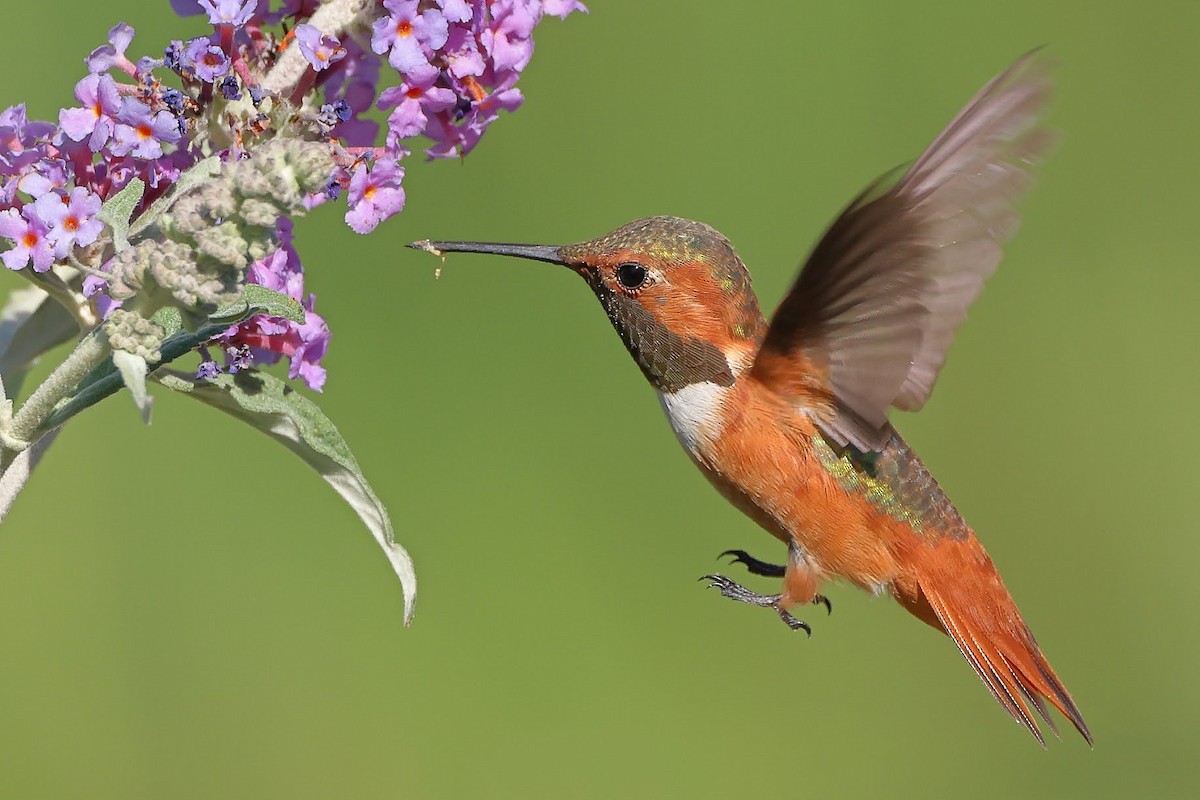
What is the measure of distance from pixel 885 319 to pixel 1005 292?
Answer: 3.19 meters

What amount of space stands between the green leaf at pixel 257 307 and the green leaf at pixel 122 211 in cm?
18

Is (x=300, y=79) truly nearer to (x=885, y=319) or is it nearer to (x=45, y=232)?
(x=45, y=232)

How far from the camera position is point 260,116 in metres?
2.07

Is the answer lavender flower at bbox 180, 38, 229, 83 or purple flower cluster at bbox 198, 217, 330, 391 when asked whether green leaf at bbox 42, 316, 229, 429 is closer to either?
purple flower cluster at bbox 198, 217, 330, 391

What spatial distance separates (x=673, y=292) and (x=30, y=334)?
1.17m

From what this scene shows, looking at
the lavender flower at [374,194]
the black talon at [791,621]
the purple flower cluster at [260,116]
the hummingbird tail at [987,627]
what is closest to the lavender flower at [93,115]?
the purple flower cluster at [260,116]

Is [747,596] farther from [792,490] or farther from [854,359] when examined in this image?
[854,359]

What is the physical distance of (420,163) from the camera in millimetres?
4586

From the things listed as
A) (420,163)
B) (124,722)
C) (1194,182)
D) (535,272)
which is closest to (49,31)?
(420,163)

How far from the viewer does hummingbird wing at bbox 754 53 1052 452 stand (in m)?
2.21

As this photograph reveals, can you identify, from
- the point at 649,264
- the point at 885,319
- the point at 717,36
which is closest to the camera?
the point at 885,319

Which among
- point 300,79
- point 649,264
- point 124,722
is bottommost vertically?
point 124,722

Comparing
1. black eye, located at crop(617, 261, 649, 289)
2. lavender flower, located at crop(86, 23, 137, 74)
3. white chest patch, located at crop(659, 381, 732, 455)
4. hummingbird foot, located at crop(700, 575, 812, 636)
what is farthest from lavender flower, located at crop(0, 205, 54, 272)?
hummingbird foot, located at crop(700, 575, 812, 636)

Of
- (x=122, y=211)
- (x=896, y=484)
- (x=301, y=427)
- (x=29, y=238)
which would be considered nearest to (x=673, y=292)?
(x=896, y=484)
